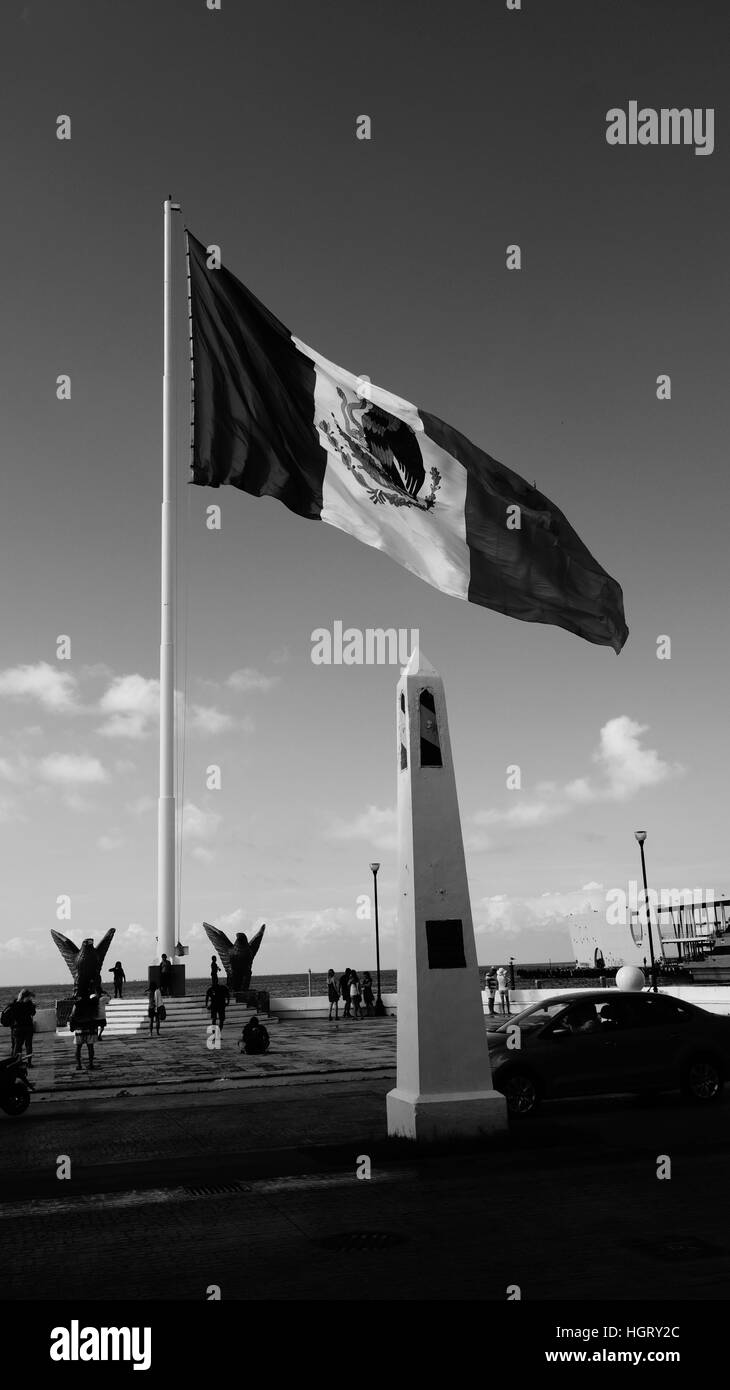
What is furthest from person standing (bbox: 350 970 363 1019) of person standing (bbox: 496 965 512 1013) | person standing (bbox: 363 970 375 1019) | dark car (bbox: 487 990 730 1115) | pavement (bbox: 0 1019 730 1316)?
dark car (bbox: 487 990 730 1115)

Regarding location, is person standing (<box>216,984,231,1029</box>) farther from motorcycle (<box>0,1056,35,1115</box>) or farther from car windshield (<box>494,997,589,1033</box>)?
car windshield (<box>494,997,589,1033</box>)

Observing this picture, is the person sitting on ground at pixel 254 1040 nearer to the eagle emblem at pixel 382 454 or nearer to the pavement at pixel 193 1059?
the pavement at pixel 193 1059

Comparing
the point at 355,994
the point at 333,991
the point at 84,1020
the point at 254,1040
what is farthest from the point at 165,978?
the point at 84,1020

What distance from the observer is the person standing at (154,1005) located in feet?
104

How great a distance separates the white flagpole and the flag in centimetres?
2512

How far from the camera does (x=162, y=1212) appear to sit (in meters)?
8.27

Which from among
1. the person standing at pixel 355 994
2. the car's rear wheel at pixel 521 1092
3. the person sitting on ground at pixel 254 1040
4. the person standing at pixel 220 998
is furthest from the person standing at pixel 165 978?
the car's rear wheel at pixel 521 1092

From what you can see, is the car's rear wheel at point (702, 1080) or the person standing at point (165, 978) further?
the person standing at point (165, 978)

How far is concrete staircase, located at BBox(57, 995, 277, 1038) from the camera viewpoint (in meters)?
33.4

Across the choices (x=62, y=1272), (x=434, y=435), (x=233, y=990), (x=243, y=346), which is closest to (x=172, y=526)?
(x=233, y=990)

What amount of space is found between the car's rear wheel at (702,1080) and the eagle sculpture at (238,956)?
27.4m

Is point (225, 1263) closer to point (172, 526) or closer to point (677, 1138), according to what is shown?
point (677, 1138)

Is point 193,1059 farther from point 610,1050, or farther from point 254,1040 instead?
point 610,1050

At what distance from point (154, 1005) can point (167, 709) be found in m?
11.1
